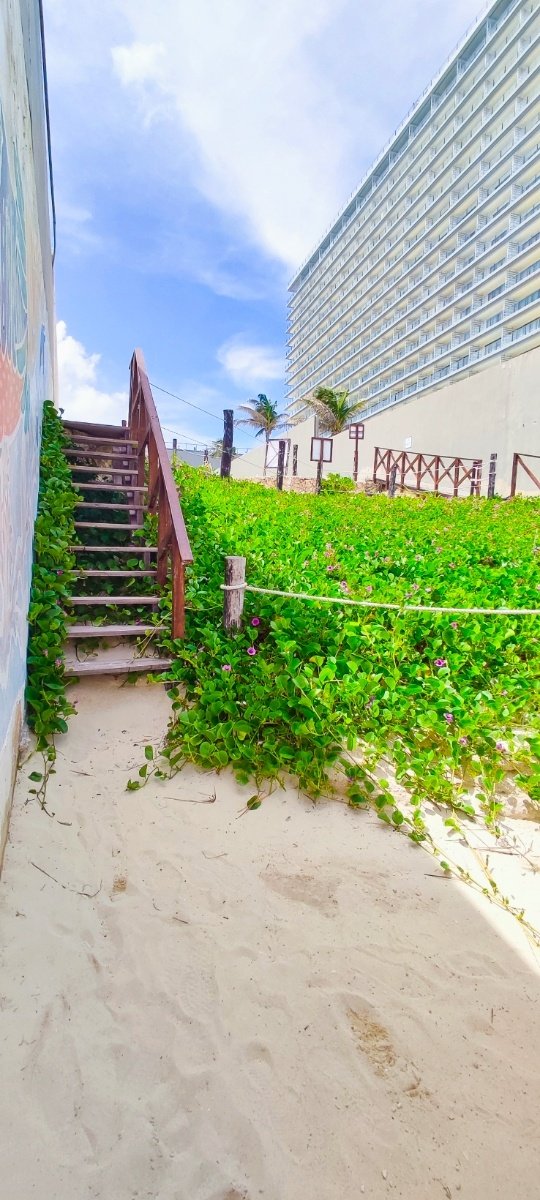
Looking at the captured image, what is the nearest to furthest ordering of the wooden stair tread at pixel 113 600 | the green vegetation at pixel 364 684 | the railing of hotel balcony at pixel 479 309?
the green vegetation at pixel 364 684, the wooden stair tread at pixel 113 600, the railing of hotel balcony at pixel 479 309

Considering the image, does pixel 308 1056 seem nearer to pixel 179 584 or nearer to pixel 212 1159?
pixel 212 1159

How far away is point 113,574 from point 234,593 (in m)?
1.17

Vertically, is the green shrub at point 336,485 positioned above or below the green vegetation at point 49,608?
above

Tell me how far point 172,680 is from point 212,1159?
7.61 feet

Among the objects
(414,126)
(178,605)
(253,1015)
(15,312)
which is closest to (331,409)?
(178,605)

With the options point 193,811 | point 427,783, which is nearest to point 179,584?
point 193,811

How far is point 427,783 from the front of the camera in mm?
A: 2674

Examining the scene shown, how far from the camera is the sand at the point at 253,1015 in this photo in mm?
1312

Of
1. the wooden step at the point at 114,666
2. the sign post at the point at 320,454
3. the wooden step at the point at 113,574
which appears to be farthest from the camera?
the sign post at the point at 320,454

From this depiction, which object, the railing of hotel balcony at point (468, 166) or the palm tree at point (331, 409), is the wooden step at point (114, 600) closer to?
the palm tree at point (331, 409)

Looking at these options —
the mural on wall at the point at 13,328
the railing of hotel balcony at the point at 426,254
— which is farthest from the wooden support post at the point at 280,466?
the railing of hotel balcony at the point at 426,254

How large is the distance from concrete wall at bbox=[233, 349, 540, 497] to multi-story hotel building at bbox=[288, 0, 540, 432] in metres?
1.14

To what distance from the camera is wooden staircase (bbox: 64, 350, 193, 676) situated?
3.64 m

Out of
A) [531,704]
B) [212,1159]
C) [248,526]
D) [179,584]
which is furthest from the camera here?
[248,526]
